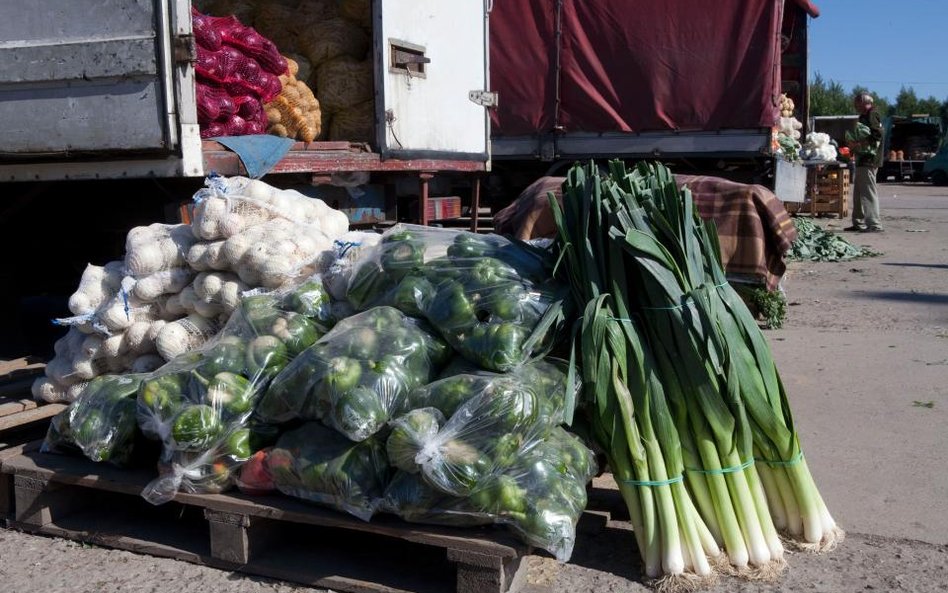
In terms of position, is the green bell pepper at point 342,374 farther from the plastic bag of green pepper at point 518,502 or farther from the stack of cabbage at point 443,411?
the plastic bag of green pepper at point 518,502

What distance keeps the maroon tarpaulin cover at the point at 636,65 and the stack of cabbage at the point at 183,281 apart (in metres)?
7.49

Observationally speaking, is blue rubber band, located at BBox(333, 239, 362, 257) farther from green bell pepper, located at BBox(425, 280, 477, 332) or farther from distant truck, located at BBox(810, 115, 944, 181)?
distant truck, located at BBox(810, 115, 944, 181)

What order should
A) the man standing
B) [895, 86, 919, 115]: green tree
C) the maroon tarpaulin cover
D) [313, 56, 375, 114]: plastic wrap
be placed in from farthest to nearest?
[895, 86, 919, 115]: green tree < the man standing < the maroon tarpaulin cover < [313, 56, 375, 114]: plastic wrap

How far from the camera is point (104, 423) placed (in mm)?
3541

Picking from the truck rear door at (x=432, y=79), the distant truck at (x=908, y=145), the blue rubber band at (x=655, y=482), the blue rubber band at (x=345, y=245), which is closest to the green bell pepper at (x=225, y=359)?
the blue rubber band at (x=345, y=245)

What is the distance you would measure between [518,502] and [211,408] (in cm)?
115

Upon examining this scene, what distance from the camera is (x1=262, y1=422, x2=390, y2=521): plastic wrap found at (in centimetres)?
307

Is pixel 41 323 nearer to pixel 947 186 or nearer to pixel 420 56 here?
pixel 420 56

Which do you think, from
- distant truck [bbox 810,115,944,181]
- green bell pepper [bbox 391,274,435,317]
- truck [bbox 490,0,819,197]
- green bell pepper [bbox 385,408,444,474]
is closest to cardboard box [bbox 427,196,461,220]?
truck [bbox 490,0,819,197]

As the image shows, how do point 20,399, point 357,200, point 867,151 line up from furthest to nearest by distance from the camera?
point 867,151 → point 357,200 → point 20,399

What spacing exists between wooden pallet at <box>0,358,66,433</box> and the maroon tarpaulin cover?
7.74 m

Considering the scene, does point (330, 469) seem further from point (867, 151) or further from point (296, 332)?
point (867, 151)

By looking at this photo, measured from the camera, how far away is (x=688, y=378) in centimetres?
334

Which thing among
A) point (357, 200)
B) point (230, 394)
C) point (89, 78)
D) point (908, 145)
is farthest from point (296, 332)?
point (908, 145)
